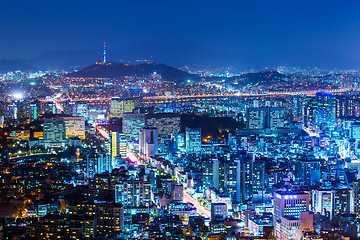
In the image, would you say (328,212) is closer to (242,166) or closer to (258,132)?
(242,166)

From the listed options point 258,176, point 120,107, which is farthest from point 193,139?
point 120,107

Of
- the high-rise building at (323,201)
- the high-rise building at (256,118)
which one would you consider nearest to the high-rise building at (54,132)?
the high-rise building at (256,118)

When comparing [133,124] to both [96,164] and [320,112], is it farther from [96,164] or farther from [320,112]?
[96,164]

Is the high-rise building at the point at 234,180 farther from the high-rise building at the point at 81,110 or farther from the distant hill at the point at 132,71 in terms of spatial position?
the distant hill at the point at 132,71

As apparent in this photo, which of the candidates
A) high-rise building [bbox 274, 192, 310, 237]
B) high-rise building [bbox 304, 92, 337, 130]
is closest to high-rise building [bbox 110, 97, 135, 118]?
high-rise building [bbox 304, 92, 337, 130]

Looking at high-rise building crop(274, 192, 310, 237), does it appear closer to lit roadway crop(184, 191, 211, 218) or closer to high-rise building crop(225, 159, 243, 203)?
lit roadway crop(184, 191, 211, 218)

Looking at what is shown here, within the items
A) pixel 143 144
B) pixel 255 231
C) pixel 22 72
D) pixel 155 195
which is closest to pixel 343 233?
pixel 255 231
